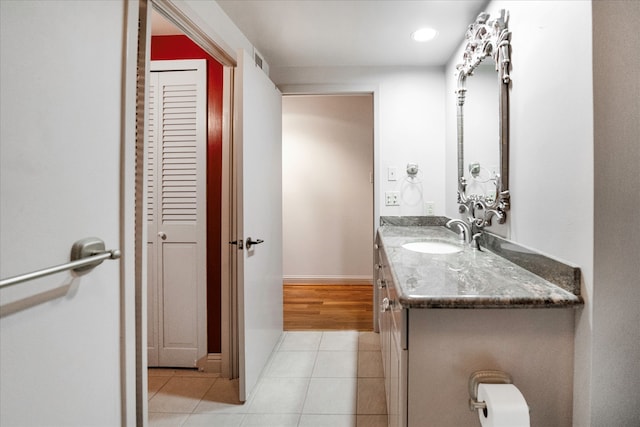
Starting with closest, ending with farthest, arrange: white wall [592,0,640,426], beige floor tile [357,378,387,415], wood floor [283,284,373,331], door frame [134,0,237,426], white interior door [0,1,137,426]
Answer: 1. white interior door [0,1,137,426]
2. white wall [592,0,640,426]
3. door frame [134,0,237,426]
4. beige floor tile [357,378,387,415]
5. wood floor [283,284,373,331]

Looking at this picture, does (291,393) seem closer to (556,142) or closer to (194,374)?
(194,374)

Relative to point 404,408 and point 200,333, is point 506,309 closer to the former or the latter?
point 404,408

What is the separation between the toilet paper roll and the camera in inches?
36.1

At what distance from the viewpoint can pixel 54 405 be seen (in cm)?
84

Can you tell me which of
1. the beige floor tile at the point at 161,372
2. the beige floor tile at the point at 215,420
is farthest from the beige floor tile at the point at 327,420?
the beige floor tile at the point at 161,372

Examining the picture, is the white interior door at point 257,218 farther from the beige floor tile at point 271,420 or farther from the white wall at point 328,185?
the white wall at point 328,185

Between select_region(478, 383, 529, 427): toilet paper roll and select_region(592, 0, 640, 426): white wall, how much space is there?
0.80 feet

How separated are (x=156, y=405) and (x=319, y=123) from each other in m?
3.38

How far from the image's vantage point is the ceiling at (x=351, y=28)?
187 centimetres

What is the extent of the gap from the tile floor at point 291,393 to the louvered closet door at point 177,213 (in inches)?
9.7

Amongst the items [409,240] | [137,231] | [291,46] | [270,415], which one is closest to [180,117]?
[291,46]

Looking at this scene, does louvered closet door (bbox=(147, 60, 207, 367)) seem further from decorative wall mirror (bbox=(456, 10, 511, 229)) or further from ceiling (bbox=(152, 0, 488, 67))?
decorative wall mirror (bbox=(456, 10, 511, 229))

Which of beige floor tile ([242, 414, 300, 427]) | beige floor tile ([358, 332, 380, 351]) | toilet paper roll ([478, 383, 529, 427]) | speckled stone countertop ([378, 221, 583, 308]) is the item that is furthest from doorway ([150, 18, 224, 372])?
toilet paper roll ([478, 383, 529, 427])

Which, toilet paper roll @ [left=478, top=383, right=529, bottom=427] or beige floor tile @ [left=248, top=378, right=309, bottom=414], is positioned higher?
toilet paper roll @ [left=478, top=383, right=529, bottom=427]
